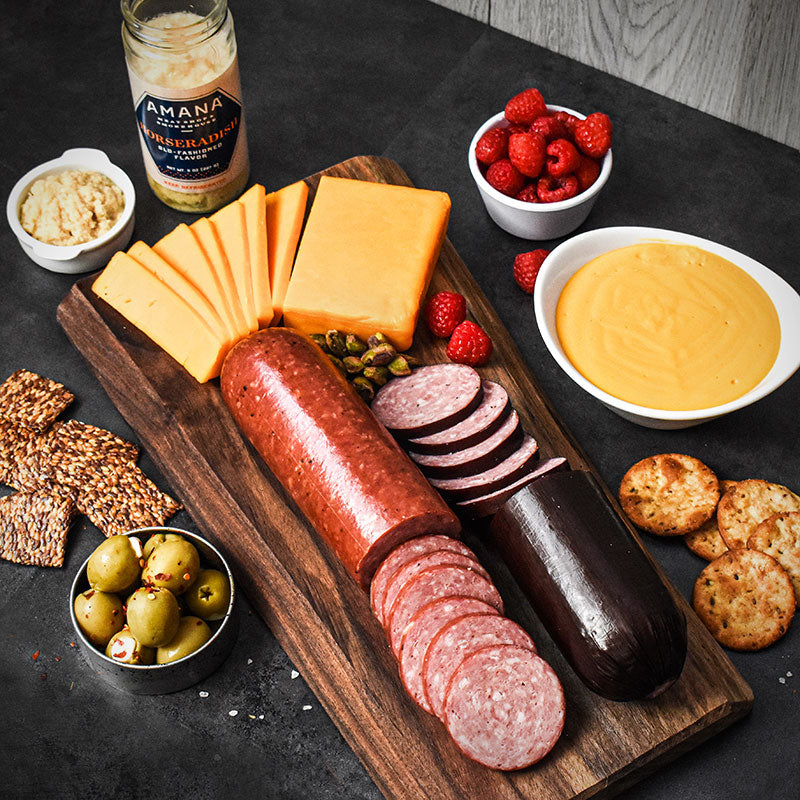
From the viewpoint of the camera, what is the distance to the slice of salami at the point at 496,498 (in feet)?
7.73

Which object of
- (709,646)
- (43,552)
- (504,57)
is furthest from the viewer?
(504,57)

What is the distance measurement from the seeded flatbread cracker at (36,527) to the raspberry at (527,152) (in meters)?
1.41

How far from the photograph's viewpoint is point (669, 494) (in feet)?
8.24

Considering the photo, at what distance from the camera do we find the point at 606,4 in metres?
3.11

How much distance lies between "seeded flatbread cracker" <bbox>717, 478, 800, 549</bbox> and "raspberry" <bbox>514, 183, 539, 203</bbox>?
2.98ft

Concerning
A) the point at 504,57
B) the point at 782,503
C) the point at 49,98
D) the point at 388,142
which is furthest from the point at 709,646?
the point at 49,98

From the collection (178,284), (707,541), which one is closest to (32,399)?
(178,284)

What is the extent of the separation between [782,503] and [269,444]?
1.21 m

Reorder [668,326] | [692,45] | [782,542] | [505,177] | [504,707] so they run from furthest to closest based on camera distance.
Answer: [692,45]
[505,177]
[668,326]
[782,542]
[504,707]

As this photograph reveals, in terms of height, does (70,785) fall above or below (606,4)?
below

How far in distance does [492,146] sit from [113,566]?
1.44 m

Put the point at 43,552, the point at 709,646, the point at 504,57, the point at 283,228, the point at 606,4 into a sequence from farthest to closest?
the point at 504,57, the point at 606,4, the point at 283,228, the point at 43,552, the point at 709,646

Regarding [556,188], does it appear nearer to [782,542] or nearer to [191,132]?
[191,132]

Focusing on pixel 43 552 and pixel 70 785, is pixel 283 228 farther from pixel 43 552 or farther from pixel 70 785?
pixel 70 785
